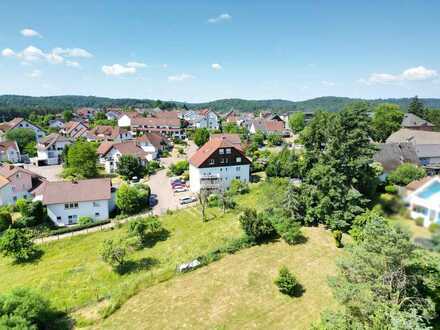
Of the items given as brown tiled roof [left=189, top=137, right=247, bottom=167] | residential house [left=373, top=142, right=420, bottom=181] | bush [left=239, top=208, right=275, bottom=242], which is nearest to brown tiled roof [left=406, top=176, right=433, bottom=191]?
residential house [left=373, top=142, right=420, bottom=181]

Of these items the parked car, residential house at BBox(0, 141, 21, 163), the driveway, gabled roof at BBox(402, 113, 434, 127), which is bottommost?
the parked car

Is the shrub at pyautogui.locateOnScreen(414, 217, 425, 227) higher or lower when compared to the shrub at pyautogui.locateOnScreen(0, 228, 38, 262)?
higher

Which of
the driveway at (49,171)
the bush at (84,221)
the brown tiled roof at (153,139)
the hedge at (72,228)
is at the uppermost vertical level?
the brown tiled roof at (153,139)

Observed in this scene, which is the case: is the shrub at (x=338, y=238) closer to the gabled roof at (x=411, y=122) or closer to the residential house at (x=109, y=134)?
the gabled roof at (x=411, y=122)

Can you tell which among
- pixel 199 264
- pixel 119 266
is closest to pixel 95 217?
pixel 119 266

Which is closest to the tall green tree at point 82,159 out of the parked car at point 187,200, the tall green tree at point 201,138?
the parked car at point 187,200

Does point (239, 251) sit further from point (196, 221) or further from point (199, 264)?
point (196, 221)

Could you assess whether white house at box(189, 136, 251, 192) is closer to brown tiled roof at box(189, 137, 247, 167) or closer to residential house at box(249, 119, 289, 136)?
brown tiled roof at box(189, 137, 247, 167)
